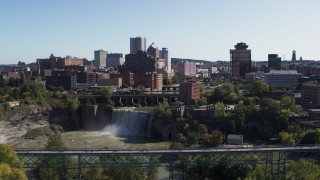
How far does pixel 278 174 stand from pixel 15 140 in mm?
34679

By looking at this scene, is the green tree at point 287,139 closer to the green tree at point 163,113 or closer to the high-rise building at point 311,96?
the green tree at point 163,113

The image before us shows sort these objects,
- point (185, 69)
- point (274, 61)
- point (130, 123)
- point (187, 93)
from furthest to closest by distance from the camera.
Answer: point (185, 69) < point (274, 61) < point (187, 93) < point (130, 123)

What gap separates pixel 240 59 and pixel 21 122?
92.1 metres

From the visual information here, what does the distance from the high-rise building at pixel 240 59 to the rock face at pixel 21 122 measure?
8395cm

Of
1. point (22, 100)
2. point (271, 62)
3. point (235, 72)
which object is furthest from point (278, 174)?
point (271, 62)

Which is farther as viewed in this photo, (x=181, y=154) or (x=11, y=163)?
(x=181, y=154)

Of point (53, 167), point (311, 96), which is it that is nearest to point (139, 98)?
point (311, 96)

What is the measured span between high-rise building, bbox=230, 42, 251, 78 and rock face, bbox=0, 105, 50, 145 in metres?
84.0

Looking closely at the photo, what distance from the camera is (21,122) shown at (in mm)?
56688

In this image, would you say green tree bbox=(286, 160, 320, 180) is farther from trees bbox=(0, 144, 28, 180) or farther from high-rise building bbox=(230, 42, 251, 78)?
high-rise building bbox=(230, 42, 251, 78)

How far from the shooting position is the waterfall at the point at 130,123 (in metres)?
57.7

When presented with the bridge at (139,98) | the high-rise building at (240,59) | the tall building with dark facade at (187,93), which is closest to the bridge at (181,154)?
the tall building with dark facade at (187,93)

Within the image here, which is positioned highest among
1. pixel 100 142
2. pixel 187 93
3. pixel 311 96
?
pixel 187 93

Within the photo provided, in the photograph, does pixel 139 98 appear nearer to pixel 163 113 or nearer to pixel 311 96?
pixel 163 113
